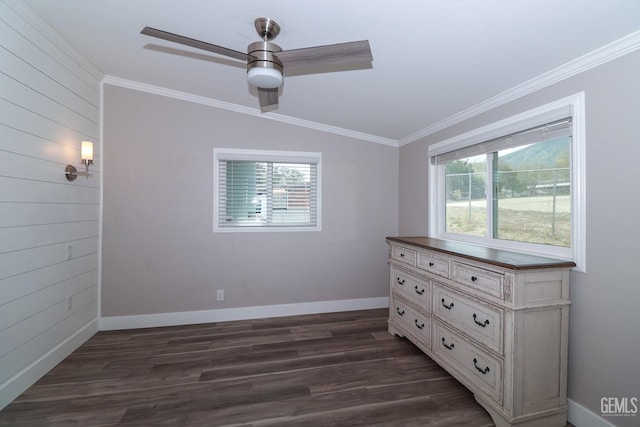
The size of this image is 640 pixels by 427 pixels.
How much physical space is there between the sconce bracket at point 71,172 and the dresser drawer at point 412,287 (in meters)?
3.17

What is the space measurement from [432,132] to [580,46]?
1595mm

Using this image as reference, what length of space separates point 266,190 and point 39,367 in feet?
8.34

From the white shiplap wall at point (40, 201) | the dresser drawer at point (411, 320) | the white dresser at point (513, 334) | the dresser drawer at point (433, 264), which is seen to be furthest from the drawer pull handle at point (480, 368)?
the white shiplap wall at point (40, 201)

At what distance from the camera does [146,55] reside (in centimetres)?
251

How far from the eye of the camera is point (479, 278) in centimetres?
192

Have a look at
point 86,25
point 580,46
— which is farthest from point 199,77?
point 580,46

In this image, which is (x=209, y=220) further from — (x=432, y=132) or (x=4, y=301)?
A: (x=432, y=132)

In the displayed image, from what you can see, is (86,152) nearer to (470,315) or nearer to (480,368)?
(470,315)

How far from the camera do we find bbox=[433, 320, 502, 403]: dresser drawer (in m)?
1.78

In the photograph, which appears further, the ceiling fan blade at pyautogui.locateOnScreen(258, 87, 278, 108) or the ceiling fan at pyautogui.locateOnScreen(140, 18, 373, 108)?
the ceiling fan blade at pyautogui.locateOnScreen(258, 87, 278, 108)

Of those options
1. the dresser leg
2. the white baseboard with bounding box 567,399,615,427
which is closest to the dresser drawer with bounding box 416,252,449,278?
the dresser leg

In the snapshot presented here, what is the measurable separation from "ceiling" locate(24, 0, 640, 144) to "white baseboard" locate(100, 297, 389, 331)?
239 cm

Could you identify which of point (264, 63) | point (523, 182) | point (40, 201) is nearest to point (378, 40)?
point (264, 63)

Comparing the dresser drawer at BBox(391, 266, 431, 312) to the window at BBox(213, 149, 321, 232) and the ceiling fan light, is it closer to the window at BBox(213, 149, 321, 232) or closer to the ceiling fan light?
the window at BBox(213, 149, 321, 232)
